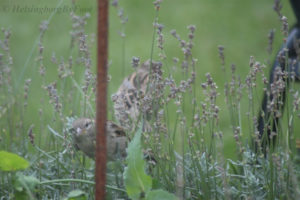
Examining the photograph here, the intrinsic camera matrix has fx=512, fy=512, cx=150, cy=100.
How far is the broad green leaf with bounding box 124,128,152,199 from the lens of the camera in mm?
1660

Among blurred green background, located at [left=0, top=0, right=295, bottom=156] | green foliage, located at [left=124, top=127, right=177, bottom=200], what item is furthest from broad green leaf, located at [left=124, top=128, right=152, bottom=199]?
blurred green background, located at [left=0, top=0, right=295, bottom=156]

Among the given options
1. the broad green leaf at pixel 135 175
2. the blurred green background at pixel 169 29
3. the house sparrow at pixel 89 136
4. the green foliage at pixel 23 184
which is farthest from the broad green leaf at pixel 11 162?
the blurred green background at pixel 169 29

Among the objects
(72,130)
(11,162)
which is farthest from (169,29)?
(11,162)

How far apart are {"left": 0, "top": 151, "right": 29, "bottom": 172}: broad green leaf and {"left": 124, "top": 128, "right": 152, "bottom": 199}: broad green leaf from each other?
349 mm

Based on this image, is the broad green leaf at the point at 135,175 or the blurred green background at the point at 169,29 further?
the blurred green background at the point at 169,29

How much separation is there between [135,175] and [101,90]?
0.44 metres

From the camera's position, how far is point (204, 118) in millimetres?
1996

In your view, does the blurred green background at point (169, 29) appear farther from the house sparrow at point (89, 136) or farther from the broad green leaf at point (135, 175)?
the broad green leaf at point (135, 175)

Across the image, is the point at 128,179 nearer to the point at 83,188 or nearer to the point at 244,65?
the point at 83,188

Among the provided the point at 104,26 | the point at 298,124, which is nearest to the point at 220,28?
the point at 298,124

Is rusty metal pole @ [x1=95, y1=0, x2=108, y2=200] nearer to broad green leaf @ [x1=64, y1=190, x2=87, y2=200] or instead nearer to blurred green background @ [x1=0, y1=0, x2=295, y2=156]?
broad green leaf @ [x1=64, y1=190, x2=87, y2=200]

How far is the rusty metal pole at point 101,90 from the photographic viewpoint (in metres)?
1.33

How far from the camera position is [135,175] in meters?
1.68

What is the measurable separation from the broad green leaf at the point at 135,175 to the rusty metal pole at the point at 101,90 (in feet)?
0.96
